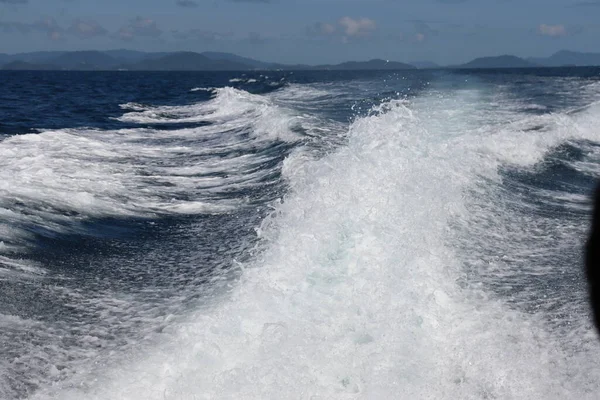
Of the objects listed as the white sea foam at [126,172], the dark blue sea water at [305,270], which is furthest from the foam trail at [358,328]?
the white sea foam at [126,172]

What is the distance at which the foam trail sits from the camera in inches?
181

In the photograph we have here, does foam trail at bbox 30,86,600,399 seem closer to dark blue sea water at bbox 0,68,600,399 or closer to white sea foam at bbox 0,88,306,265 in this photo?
dark blue sea water at bbox 0,68,600,399

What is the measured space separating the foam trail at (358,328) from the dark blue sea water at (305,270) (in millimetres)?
20

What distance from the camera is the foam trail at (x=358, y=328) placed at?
4.59 metres

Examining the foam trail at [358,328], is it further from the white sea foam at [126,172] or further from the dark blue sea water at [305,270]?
the white sea foam at [126,172]

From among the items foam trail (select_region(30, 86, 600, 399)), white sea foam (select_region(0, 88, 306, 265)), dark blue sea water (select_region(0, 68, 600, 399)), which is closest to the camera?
foam trail (select_region(30, 86, 600, 399))

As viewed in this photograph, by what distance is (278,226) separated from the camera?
8.52m

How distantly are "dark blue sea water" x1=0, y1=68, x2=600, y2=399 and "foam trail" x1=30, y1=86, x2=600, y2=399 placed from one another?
2 cm

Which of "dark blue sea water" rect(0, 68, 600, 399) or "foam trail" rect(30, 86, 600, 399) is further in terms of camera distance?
"dark blue sea water" rect(0, 68, 600, 399)

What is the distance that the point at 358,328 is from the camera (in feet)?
17.9

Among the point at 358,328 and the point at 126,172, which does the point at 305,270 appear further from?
the point at 126,172

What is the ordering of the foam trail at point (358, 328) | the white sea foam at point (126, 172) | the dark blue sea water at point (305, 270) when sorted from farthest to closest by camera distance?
the white sea foam at point (126, 172), the dark blue sea water at point (305, 270), the foam trail at point (358, 328)

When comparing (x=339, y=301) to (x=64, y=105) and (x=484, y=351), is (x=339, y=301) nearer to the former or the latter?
(x=484, y=351)

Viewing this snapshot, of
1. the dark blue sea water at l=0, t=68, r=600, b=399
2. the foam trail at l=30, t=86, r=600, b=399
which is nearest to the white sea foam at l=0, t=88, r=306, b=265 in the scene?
the dark blue sea water at l=0, t=68, r=600, b=399
